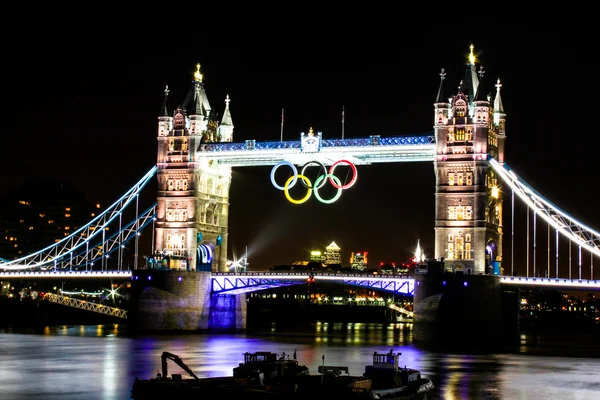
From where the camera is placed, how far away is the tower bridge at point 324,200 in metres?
79.8

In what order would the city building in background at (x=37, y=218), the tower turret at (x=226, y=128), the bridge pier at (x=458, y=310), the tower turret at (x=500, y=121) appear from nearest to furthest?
1. the bridge pier at (x=458, y=310)
2. the tower turret at (x=500, y=121)
3. the tower turret at (x=226, y=128)
4. the city building in background at (x=37, y=218)

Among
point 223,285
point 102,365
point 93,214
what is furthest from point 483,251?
point 93,214

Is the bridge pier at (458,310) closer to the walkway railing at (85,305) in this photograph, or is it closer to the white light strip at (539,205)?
the white light strip at (539,205)

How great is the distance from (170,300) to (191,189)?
34.5 feet

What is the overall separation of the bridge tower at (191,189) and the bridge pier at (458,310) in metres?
23.5

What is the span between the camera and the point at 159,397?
3684 centimetres

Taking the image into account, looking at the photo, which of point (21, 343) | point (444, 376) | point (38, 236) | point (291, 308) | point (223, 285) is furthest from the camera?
point (291, 308)

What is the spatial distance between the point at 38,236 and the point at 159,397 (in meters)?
128

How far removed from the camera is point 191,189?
9256 cm

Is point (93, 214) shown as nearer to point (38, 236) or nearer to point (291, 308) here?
point (38, 236)

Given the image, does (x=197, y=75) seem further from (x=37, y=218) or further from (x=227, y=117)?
(x=37, y=218)

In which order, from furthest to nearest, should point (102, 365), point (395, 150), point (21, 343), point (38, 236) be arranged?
1. point (38, 236)
2. point (395, 150)
3. point (21, 343)
4. point (102, 365)

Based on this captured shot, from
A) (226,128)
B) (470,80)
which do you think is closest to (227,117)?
(226,128)

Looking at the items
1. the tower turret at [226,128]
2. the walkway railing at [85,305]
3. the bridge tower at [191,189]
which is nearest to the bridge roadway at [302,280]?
the bridge tower at [191,189]
